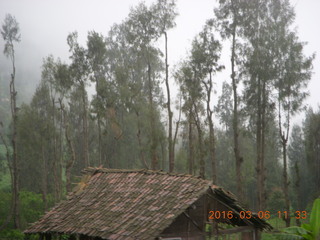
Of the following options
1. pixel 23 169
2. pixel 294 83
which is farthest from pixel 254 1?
pixel 23 169

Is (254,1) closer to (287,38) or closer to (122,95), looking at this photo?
(287,38)

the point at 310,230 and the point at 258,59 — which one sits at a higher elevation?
the point at 258,59

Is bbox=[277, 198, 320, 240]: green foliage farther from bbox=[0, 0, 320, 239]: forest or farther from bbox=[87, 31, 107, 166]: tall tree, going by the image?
bbox=[87, 31, 107, 166]: tall tree

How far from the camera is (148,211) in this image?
35.9 feet

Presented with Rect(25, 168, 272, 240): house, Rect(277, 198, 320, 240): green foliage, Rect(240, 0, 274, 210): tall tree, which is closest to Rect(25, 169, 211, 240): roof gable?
Rect(25, 168, 272, 240): house

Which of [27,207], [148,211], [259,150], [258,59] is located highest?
[258,59]

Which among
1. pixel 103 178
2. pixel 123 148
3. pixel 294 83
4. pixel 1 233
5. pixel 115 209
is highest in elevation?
pixel 294 83

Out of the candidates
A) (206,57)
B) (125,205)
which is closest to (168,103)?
(206,57)

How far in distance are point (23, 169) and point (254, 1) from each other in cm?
3003

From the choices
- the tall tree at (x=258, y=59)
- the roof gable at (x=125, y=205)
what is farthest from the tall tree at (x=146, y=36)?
the roof gable at (x=125, y=205)

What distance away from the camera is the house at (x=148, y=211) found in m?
10.5

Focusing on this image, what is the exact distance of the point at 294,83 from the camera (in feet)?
84.0

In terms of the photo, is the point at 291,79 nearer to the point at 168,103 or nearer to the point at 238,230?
the point at 168,103

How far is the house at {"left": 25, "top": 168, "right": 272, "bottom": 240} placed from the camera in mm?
10523
